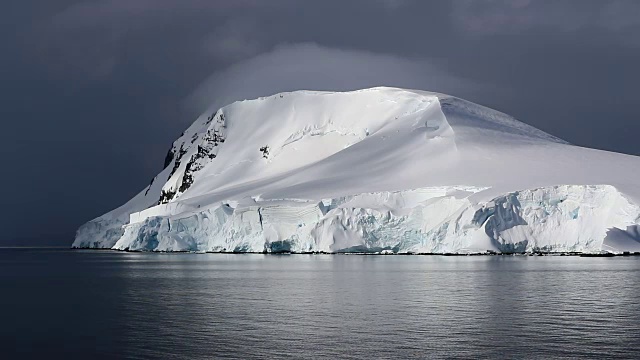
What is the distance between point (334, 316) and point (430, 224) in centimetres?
3591

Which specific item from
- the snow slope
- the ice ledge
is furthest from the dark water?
the snow slope

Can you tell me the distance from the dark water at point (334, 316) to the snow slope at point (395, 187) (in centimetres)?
1544

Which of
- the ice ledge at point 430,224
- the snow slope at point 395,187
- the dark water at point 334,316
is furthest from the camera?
the snow slope at point 395,187

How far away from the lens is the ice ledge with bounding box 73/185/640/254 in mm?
52312

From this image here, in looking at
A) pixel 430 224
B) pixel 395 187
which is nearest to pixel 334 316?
pixel 430 224

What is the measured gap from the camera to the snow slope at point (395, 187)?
5378cm

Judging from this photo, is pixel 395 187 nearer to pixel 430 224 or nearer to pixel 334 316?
pixel 430 224

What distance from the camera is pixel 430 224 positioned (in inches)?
2266

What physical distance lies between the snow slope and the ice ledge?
3.5 inches

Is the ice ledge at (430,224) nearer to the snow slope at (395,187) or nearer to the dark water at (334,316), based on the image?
the snow slope at (395,187)

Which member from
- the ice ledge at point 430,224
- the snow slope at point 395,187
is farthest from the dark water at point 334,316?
the snow slope at point 395,187

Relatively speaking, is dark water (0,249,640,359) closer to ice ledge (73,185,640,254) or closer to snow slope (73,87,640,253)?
ice ledge (73,185,640,254)

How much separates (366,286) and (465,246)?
25.3 metres

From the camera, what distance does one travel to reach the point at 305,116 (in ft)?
325
